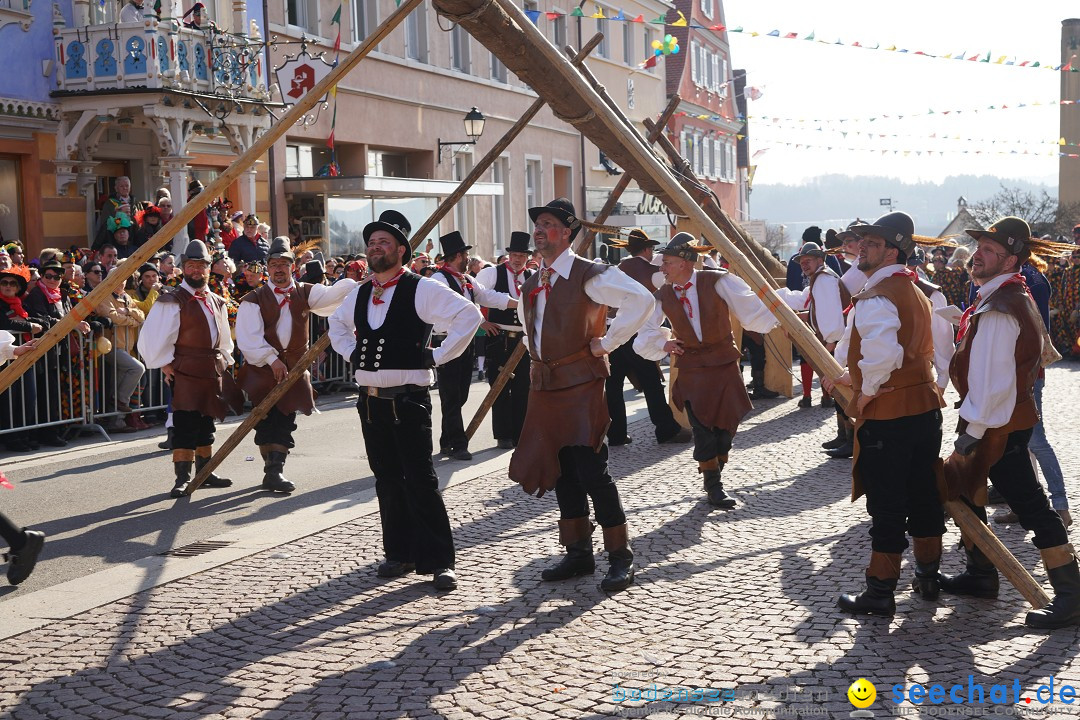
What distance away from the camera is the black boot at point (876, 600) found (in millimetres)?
5363

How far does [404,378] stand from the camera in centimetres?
621

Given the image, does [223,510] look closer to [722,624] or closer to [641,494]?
[641,494]

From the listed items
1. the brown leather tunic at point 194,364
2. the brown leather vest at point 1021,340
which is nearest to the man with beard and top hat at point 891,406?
the brown leather vest at point 1021,340

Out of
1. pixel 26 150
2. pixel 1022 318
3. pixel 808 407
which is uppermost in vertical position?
pixel 26 150

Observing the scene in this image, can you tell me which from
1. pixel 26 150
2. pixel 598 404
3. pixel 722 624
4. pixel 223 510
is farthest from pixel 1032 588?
pixel 26 150

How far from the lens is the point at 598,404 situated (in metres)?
6.14

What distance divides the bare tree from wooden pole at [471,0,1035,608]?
2706 cm

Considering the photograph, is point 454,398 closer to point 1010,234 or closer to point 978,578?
point 978,578

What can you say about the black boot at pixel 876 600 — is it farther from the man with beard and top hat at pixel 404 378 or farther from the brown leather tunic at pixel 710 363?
the brown leather tunic at pixel 710 363

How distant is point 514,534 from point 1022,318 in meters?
3.31

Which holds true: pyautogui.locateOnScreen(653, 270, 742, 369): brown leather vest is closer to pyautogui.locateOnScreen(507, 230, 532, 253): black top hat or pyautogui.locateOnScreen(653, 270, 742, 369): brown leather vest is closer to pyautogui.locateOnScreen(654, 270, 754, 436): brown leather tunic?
pyautogui.locateOnScreen(654, 270, 754, 436): brown leather tunic

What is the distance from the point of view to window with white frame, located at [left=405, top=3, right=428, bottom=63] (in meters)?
24.8

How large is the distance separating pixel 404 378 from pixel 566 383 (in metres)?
0.84

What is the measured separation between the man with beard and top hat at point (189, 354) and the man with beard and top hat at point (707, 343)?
3365 millimetres
